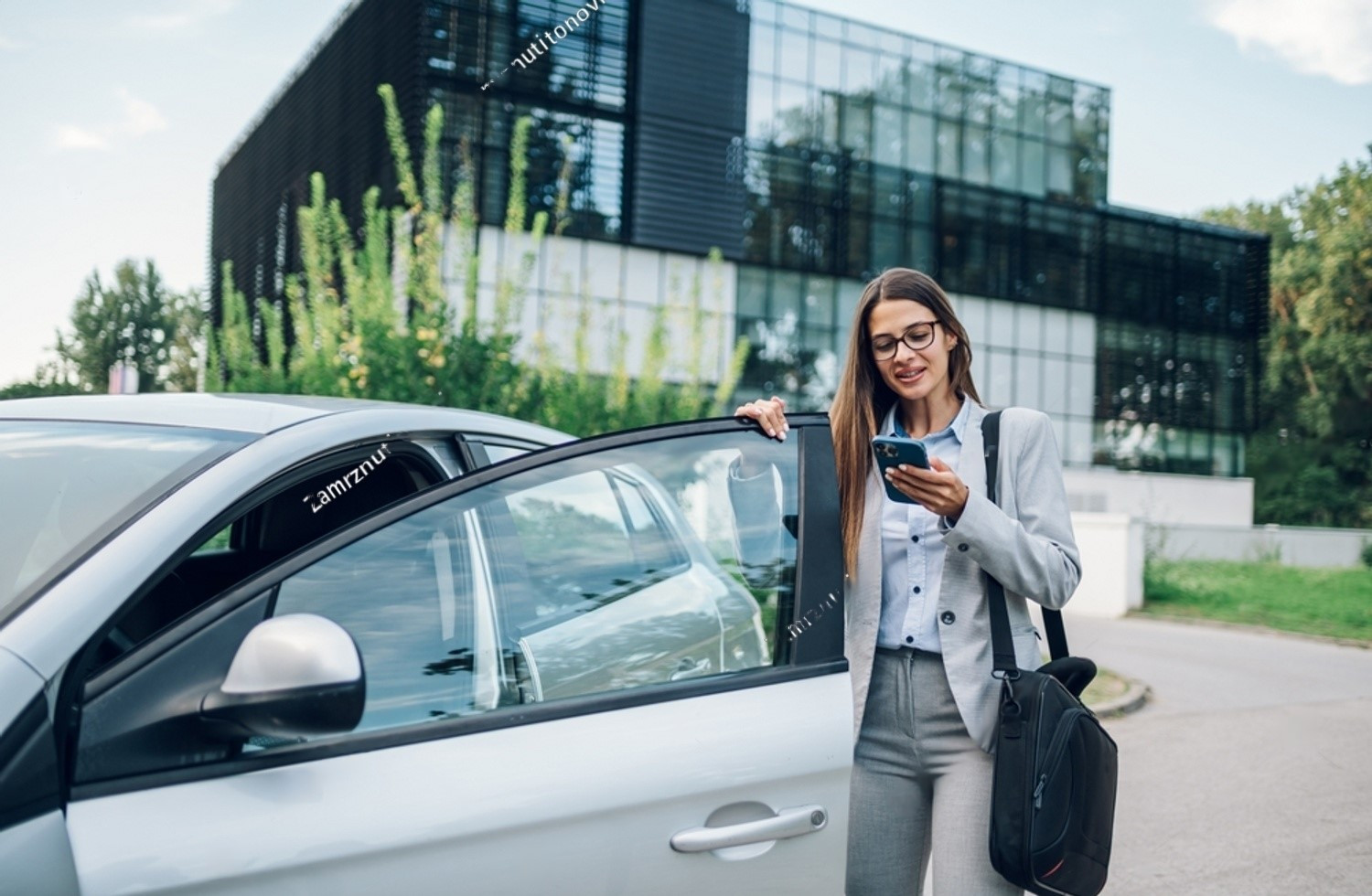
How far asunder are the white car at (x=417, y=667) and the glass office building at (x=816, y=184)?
1951 centimetres

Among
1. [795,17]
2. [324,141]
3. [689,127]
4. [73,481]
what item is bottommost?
[73,481]

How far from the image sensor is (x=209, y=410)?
2463mm


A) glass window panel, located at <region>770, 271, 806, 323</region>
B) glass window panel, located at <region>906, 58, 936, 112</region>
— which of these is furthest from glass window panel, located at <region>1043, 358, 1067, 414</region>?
glass window panel, located at <region>770, 271, 806, 323</region>

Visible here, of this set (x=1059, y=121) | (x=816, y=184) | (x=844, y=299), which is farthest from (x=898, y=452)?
(x=1059, y=121)

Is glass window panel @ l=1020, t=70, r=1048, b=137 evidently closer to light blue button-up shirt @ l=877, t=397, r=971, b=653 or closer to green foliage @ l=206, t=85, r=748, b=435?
green foliage @ l=206, t=85, r=748, b=435

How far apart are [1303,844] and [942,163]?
1226 inches

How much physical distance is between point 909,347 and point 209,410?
1405mm

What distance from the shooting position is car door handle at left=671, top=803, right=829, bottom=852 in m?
1.99

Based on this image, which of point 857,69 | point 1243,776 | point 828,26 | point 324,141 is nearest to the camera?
point 1243,776

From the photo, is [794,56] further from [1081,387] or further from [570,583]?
[570,583]

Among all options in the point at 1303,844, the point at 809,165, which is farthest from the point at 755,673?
the point at 809,165

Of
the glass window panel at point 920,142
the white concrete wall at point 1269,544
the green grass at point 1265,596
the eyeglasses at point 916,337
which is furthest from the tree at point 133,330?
the white concrete wall at point 1269,544

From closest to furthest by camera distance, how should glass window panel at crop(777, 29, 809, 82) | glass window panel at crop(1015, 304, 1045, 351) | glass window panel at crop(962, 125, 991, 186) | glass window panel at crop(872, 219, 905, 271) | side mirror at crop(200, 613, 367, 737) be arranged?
side mirror at crop(200, 613, 367, 737) → glass window panel at crop(777, 29, 809, 82) → glass window panel at crop(872, 219, 905, 271) → glass window panel at crop(962, 125, 991, 186) → glass window panel at crop(1015, 304, 1045, 351)

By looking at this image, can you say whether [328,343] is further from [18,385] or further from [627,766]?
[627,766]
